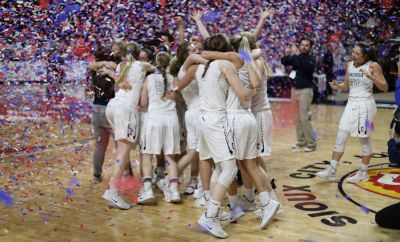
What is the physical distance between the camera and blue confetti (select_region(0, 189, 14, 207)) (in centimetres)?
441

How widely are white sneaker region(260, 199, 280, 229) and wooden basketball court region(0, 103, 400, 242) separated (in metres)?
0.07

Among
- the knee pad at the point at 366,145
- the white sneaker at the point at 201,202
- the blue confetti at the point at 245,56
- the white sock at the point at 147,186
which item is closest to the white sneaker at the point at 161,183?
the white sock at the point at 147,186

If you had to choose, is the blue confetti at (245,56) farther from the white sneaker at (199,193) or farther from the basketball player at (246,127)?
the white sneaker at (199,193)

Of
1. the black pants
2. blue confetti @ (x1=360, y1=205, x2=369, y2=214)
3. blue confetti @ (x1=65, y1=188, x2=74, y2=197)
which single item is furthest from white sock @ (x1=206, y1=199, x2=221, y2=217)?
blue confetti @ (x1=65, y1=188, x2=74, y2=197)

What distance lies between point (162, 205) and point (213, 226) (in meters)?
0.96

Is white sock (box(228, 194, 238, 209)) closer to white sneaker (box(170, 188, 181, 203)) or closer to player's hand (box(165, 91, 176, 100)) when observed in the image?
white sneaker (box(170, 188, 181, 203))

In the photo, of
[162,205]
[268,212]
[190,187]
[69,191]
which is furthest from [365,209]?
[69,191]

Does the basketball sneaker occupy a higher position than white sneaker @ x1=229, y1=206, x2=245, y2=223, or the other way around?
white sneaker @ x1=229, y1=206, x2=245, y2=223

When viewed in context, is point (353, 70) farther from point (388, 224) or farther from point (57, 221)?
point (57, 221)

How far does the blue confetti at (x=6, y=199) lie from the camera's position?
441 centimetres

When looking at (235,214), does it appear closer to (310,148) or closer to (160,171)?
(160,171)

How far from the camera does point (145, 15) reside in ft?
19.4

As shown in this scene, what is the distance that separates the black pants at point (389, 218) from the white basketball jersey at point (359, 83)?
1.60 metres

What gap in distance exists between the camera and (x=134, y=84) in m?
4.49
